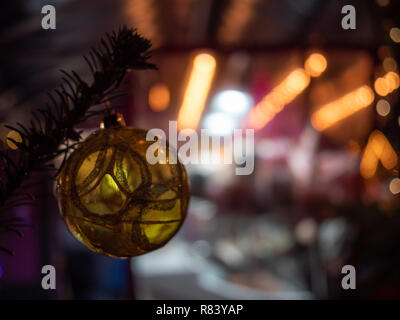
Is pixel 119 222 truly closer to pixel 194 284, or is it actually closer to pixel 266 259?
pixel 194 284

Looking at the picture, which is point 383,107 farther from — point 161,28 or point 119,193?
point 161,28

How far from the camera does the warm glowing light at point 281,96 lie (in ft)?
20.0

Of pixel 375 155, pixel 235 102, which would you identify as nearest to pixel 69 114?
pixel 375 155

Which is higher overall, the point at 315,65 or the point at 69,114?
the point at 315,65

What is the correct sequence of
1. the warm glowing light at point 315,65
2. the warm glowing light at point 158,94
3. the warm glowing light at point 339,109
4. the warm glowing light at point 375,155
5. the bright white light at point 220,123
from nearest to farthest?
the warm glowing light at point 375,155, the warm glowing light at point 315,65, the warm glowing light at point 158,94, the warm glowing light at point 339,109, the bright white light at point 220,123

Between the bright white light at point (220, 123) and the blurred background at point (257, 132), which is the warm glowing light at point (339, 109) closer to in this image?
the blurred background at point (257, 132)

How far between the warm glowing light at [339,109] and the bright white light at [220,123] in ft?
4.67

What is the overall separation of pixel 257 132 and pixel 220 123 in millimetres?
1895

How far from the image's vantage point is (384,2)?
214cm

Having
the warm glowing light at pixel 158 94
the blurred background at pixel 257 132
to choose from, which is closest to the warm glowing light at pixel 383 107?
the blurred background at pixel 257 132

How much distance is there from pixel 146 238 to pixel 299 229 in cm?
501

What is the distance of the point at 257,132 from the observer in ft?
22.0

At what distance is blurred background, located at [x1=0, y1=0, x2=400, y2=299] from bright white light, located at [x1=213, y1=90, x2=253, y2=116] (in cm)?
3
